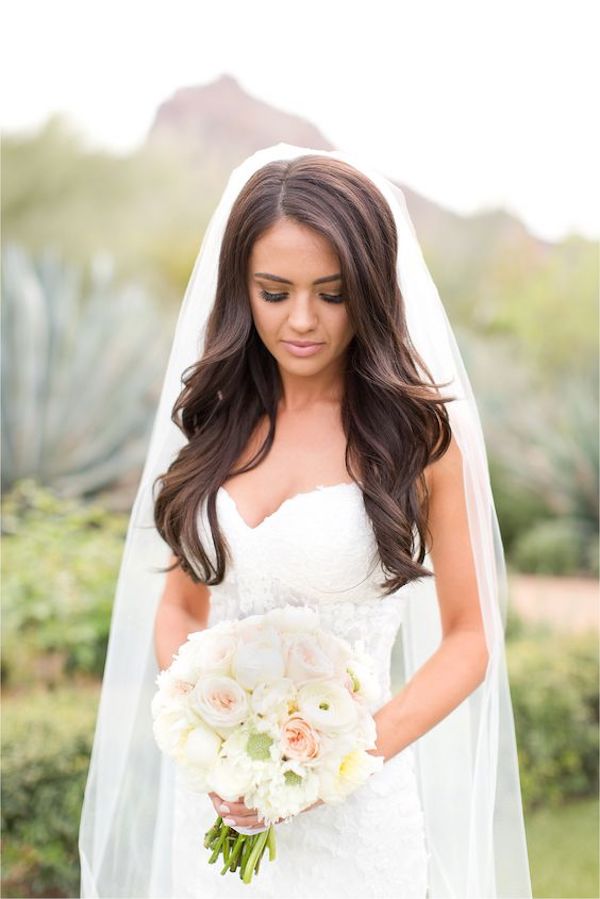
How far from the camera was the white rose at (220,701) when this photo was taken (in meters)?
1.88

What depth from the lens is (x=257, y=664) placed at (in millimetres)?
1906

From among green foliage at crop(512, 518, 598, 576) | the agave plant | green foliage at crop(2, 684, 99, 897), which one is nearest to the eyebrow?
green foliage at crop(2, 684, 99, 897)

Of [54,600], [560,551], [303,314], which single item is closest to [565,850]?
[54,600]

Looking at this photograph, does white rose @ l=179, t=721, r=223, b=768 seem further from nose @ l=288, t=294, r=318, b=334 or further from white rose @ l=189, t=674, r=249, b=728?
nose @ l=288, t=294, r=318, b=334

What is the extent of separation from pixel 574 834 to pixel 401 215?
3865 millimetres

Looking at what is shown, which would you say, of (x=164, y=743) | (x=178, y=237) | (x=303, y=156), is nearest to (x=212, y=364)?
(x=303, y=156)

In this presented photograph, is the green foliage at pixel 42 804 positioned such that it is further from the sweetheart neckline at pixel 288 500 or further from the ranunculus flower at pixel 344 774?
the ranunculus flower at pixel 344 774

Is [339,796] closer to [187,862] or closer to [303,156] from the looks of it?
[187,862]

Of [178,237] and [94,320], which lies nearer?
[94,320]

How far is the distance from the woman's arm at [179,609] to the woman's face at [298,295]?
0.72 metres

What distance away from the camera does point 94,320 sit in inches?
350

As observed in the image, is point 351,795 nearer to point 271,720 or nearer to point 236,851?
point 236,851

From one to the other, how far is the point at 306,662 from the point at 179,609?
2.79 feet

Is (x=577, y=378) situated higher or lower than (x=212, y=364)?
higher
